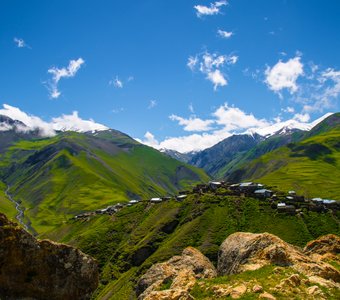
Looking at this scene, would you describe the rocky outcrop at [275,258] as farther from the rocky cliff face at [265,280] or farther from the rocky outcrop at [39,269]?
the rocky outcrop at [39,269]

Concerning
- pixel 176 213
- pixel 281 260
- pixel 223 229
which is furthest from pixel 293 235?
pixel 281 260

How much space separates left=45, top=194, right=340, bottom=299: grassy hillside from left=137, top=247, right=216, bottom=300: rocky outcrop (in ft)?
226

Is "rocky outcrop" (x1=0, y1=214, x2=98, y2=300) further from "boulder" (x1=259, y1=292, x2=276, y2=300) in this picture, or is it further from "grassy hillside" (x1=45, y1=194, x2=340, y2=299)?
"grassy hillside" (x1=45, y1=194, x2=340, y2=299)

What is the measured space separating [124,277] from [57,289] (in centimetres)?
12383

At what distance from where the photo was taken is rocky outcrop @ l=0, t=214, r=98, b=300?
1155 inches

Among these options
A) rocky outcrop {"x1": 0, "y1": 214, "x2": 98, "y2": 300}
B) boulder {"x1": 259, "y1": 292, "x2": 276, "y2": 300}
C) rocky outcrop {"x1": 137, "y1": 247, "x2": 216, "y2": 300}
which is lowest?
rocky outcrop {"x1": 137, "y1": 247, "x2": 216, "y2": 300}

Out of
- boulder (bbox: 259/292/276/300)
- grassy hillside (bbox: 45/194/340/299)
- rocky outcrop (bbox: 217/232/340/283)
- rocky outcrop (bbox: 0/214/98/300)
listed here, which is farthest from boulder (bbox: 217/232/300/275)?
grassy hillside (bbox: 45/194/340/299)

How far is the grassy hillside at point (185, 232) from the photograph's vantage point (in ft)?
462

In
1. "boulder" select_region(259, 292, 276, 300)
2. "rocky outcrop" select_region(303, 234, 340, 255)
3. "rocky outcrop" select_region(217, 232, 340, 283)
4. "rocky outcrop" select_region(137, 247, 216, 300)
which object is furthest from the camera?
"rocky outcrop" select_region(303, 234, 340, 255)

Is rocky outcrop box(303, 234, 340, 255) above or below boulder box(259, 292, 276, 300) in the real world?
above

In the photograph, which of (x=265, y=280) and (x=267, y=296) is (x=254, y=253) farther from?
(x=267, y=296)

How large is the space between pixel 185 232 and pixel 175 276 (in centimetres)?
10917

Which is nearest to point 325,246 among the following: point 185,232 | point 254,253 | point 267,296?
point 254,253

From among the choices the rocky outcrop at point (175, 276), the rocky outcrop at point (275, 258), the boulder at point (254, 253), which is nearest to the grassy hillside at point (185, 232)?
the rocky outcrop at point (175, 276)
